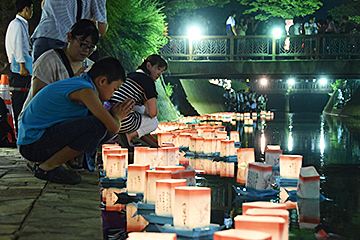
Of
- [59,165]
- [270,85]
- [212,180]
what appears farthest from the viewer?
[270,85]

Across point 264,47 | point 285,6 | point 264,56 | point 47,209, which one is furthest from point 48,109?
point 285,6

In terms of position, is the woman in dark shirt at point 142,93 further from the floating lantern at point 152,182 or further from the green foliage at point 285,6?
the green foliage at point 285,6

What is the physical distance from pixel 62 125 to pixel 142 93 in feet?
8.59

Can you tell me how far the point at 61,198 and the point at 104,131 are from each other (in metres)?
0.66

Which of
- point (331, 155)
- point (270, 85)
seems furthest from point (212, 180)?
point (270, 85)

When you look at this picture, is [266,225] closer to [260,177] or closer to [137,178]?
[260,177]

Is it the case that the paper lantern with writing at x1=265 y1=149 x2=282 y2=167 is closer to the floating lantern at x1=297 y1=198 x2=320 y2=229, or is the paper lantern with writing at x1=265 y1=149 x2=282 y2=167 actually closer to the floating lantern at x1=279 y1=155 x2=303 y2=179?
the floating lantern at x1=279 y1=155 x2=303 y2=179

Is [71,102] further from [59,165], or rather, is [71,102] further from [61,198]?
[61,198]

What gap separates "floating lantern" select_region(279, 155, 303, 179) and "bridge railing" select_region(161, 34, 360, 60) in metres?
15.2

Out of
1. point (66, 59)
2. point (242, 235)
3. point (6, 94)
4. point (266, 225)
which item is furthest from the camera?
point (6, 94)

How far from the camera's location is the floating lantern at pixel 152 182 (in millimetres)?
3115

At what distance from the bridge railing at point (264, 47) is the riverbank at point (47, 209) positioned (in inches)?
629

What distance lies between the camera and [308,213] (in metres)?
3.01

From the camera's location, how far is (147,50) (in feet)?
41.3
